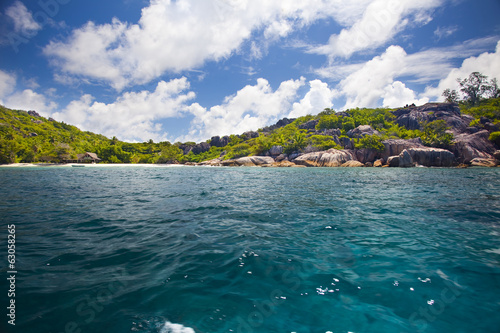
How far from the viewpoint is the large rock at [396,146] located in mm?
59031

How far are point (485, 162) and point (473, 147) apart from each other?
8.42 meters

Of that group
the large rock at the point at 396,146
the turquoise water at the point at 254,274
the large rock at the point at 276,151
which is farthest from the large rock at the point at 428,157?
the turquoise water at the point at 254,274

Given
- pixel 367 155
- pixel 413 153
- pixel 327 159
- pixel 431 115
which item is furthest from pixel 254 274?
pixel 431 115

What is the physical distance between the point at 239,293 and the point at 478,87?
494 feet

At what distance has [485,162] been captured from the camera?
161 feet

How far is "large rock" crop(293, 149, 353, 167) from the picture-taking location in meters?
61.7

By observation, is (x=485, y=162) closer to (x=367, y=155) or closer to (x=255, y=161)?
(x=367, y=155)

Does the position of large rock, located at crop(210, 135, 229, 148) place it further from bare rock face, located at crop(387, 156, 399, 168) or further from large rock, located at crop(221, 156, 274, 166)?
bare rock face, located at crop(387, 156, 399, 168)

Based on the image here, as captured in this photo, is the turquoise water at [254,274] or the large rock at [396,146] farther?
the large rock at [396,146]

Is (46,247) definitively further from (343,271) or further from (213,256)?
(343,271)

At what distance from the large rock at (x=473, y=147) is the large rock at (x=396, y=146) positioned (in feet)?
26.8

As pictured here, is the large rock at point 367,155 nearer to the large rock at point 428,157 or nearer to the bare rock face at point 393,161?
the bare rock face at point 393,161

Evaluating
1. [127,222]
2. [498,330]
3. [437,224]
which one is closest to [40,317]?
[127,222]

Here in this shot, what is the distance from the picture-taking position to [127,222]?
7742mm
